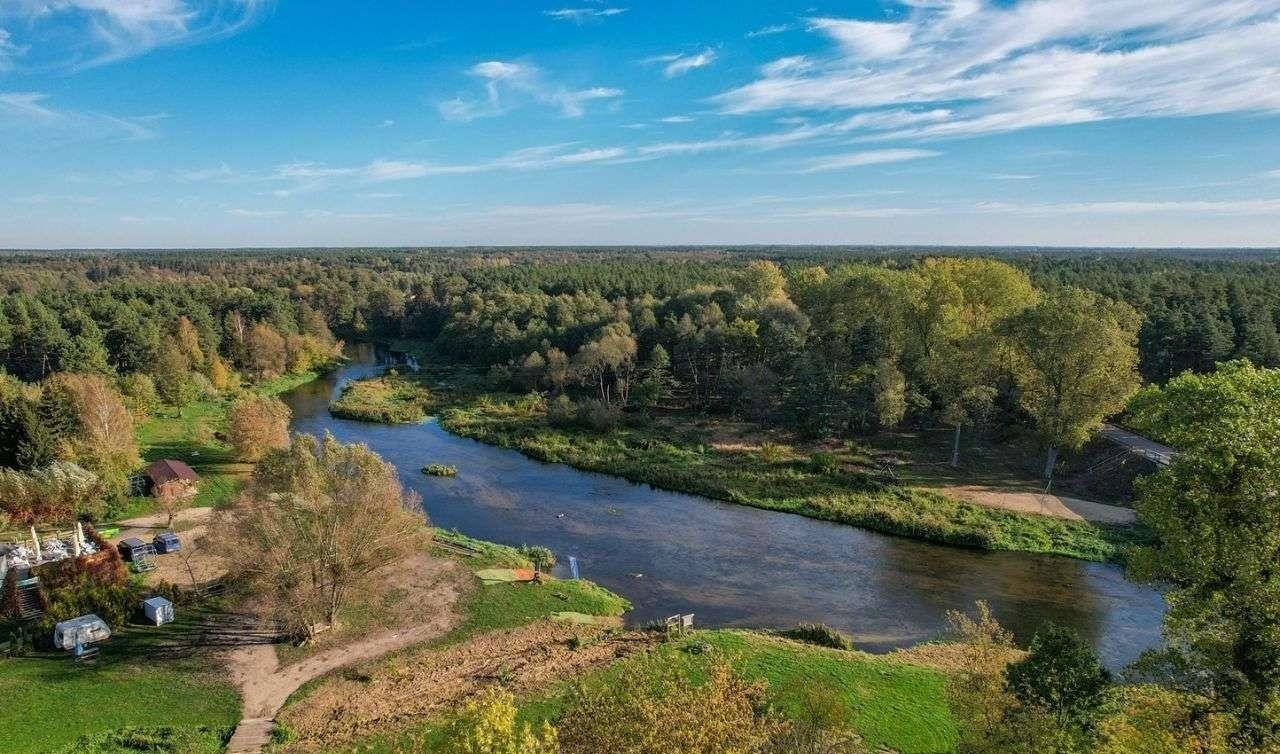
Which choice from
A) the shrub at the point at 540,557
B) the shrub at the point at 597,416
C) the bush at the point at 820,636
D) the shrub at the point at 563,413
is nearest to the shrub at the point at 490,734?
the bush at the point at 820,636

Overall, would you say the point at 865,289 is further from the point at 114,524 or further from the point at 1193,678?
the point at 114,524

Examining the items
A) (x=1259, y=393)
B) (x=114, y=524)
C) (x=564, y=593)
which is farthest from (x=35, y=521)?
(x=1259, y=393)

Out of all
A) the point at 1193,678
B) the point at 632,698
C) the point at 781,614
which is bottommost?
the point at 781,614

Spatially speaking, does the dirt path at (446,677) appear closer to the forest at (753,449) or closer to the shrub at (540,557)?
the forest at (753,449)

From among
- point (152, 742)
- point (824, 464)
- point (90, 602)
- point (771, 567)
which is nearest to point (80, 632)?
point (90, 602)

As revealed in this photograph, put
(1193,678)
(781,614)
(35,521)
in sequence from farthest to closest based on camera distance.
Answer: (35,521), (781,614), (1193,678)
